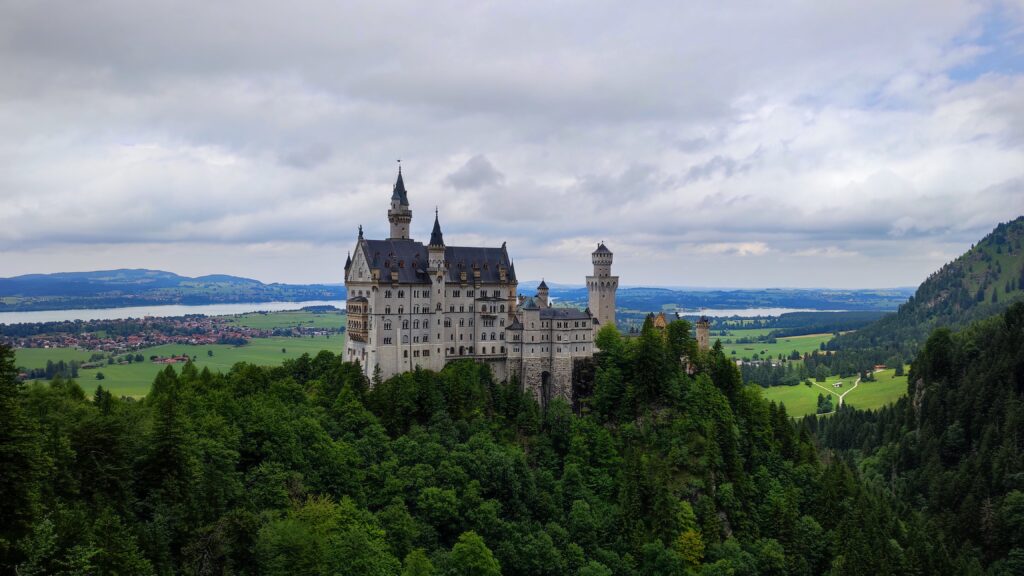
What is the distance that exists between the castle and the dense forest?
3.78 meters

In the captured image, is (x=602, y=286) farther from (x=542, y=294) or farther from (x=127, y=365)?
(x=127, y=365)

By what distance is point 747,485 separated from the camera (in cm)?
9438

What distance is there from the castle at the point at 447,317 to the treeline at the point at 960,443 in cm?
5143

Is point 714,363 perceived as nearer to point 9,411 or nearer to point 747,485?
point 747,485

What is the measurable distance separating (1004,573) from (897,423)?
5849cm

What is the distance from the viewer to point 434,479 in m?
81.4

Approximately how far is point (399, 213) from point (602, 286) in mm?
29318

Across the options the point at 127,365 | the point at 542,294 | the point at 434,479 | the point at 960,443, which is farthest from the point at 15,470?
the point at 127,365

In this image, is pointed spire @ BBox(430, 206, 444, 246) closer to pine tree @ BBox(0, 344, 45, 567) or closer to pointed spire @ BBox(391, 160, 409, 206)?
pointed spire @ BBox(391, 160, 409, 206)

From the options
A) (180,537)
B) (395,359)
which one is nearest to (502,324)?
(395,359)

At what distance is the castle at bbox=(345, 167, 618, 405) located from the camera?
Answer: 99.1 metres

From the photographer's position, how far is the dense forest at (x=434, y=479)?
5372cm

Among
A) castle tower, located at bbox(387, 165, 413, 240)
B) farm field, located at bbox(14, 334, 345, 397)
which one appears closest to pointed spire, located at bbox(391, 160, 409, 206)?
castle tower, located at bbox(387, 165, 413, 240)

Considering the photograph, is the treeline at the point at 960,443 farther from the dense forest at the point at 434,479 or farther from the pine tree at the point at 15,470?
the pine tree at the point at 15,470
